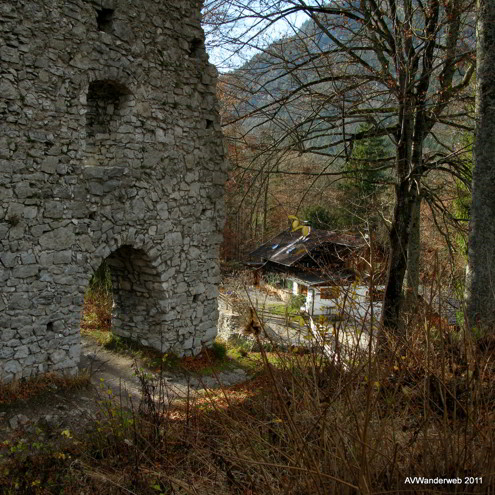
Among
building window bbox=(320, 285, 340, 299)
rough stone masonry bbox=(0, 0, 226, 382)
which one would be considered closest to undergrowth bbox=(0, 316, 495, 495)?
building window bbox=(320, 285, 340, 299)

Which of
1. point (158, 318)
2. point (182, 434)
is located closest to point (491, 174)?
point (182, 434)

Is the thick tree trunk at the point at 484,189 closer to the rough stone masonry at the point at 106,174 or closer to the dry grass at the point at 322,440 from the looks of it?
the dry grass at the point at 322,440

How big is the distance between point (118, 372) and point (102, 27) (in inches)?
194

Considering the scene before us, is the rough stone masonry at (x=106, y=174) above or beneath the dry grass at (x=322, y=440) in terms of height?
above

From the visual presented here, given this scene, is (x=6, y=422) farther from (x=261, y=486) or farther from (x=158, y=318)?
(x=261, y=486)

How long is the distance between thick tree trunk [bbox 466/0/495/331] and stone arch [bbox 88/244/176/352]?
441 centimetres

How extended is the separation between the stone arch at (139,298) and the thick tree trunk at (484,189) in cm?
441

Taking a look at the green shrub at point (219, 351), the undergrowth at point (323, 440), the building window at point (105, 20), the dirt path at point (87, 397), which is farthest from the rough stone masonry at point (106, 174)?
the undergrowth at point (323, 440)

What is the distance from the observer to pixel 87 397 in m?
5.92

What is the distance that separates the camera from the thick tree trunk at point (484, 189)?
5152mm

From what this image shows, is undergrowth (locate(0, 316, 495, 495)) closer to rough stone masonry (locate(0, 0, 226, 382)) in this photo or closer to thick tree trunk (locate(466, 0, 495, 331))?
thick tree trunk (locate(466, 0, 495, 331))

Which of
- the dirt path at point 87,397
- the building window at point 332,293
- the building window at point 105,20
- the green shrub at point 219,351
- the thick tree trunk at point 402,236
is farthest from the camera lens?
the green shrub at point 219,351

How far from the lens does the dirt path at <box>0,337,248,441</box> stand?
5.07 meters

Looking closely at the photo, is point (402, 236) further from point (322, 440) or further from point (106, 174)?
point (322, 440)
